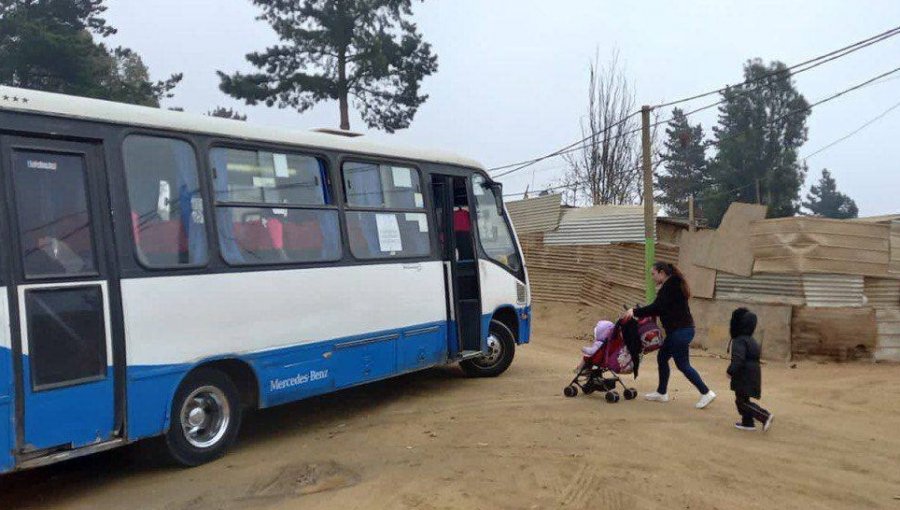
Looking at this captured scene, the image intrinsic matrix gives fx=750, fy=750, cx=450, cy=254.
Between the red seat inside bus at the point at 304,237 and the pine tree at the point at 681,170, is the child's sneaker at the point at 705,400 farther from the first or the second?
the pine tree at the point at 681,170

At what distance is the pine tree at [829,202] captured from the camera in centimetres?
8144

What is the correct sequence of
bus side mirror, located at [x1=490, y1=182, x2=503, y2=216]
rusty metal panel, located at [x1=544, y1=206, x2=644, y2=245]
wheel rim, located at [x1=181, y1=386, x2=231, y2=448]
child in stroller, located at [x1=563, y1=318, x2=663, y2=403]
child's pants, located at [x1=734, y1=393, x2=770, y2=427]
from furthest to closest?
1. rusty metal panel, located at [x1=544, y1=206, x2=644, y2=245]
2. bus side mirror, located at [x1=490, y1=182, x2=503, y2=216]
3. child in stroller, located at [x1=563, y1=318, x2=663, y2=403]
4. child's pants, located at [x1=734, y1=393, x2=770, y2=427]
5. wheel rim, located at [x1=181, y1=386, x2=231, y2=448]

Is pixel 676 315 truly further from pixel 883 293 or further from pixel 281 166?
pixel 883 293

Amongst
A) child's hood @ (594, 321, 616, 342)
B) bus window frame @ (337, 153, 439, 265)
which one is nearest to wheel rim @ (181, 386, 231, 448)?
bus window frame @ (337, 153, 439, 265)

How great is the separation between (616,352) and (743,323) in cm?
159

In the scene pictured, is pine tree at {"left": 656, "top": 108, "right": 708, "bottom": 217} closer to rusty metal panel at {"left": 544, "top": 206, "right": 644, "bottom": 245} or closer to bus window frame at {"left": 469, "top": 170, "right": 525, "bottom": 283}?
rusty metal panel at {"left": 544, "top": 206, "right": 644, "bottom": 245}

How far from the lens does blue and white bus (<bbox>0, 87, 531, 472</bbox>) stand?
17.2ft

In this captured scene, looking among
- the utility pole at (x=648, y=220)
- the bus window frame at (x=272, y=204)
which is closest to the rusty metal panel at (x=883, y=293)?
the utility pole at (x=648, y=220)

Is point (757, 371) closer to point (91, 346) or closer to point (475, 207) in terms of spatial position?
point (475, 207)

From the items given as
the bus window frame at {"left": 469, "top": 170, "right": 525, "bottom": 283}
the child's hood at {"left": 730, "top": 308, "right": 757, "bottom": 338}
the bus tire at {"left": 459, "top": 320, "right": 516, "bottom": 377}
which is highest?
the bus window frame at {"left": 469, "top": 170, "right": 525, "bottom": 283}

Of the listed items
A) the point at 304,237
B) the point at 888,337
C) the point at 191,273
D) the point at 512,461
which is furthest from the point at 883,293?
the point at 191,273

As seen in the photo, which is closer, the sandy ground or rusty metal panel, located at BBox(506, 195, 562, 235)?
the sandy ground

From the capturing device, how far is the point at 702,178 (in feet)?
180

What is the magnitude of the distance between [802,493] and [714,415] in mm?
2396
